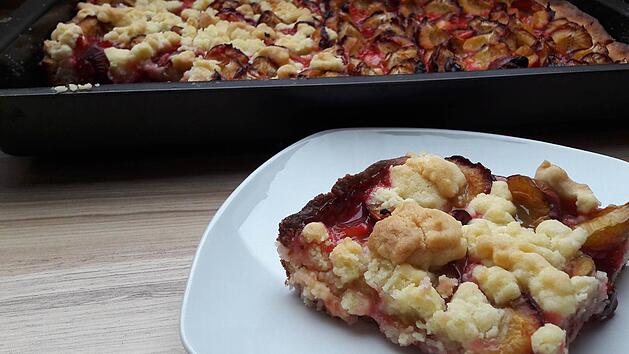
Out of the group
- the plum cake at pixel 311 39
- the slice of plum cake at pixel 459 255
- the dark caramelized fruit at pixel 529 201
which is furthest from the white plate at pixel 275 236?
the plum cake at pixel 311 39

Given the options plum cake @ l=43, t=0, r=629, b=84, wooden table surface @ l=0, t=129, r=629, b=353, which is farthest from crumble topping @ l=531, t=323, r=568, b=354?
plum cake @ l=43, t=0, r=629, b=84

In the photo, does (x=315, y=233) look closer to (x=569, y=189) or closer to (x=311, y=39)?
(x=569, y=189)

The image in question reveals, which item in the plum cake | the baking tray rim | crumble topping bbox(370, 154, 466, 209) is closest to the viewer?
crumble topping bbox(370, 154, 466, 209)

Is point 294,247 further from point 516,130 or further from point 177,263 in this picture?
point 516,130

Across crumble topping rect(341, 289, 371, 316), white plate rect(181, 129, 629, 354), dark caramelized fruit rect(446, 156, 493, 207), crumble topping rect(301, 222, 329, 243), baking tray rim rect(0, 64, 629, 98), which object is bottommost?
white plate rect(181, 129, 629, 354)

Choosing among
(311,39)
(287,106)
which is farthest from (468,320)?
(311,39)

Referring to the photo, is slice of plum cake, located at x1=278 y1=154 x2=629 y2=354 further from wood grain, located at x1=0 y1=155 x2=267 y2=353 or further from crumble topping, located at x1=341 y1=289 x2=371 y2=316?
wood grain, located at x1=0 y1=155 x2=267 y2=353

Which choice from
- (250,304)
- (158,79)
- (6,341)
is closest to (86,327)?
(6,341)

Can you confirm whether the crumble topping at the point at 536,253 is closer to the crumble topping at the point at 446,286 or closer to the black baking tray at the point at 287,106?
the crumble topping at the point at 446,286
